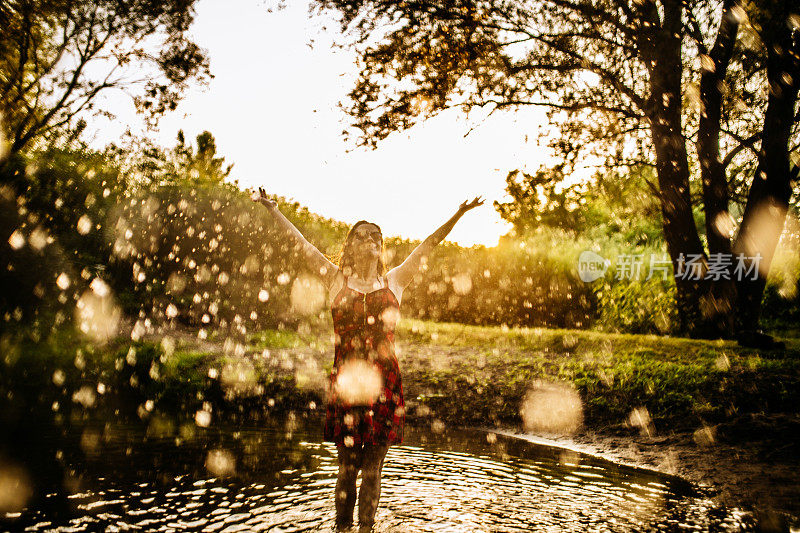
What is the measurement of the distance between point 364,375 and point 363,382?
0.16 ft

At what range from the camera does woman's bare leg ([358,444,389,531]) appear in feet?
12.0

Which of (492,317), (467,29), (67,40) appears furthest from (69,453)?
(492,317)

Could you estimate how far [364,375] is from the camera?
367 centimetres

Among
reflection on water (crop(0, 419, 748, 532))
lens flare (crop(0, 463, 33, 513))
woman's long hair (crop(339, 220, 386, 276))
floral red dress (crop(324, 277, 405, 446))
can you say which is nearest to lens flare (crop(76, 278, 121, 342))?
reflection on water (crop(0, 419, 748, 532))

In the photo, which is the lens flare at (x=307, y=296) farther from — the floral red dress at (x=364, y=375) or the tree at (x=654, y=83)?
the floral red dress at (x=364, y=375)

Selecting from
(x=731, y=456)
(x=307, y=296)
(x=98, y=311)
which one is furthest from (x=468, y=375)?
(x=98, y=311)

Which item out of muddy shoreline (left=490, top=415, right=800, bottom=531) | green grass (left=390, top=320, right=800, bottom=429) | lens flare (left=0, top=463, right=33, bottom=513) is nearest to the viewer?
lens flare (left=0, top=463, right=33, bottom=513)

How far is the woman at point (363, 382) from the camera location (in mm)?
3643

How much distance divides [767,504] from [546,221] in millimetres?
33888

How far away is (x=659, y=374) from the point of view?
796 cm

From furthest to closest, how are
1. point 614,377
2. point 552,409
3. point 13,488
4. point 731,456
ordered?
1. point 614,377
2. point 552,409
3. point 731,456
4. point 13,488

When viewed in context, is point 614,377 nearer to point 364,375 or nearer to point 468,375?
point 468,375

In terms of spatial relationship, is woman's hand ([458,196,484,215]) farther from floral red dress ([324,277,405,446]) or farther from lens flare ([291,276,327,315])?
lens flare ([291,276,327,315])
